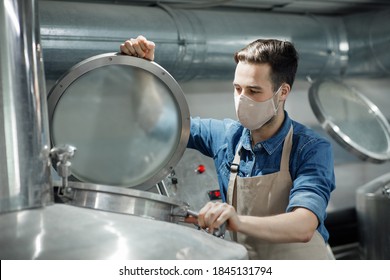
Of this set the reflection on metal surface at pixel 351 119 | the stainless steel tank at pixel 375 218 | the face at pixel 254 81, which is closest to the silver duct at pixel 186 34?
the reflection on metal surface at pixel 351 119

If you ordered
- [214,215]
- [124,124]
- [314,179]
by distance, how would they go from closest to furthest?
[214,215] → [314,179] → [124,124]

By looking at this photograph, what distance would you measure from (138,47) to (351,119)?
6.24 ft

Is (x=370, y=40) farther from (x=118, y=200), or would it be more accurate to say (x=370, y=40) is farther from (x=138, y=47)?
(x=118, y=200)

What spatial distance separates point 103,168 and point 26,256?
0.76 metres

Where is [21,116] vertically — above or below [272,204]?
above

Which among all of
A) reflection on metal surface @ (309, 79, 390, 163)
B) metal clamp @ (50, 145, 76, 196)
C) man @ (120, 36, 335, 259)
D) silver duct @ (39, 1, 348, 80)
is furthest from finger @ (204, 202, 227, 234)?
reflection on metal surface @ (309, 79, 390, 163)

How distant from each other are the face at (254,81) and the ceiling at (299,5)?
110 centimetres

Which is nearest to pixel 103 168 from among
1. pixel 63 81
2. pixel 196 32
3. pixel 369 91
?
pixel 63 81

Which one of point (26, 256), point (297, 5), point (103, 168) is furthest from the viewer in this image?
point (297, 5)

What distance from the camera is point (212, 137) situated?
2121 mm

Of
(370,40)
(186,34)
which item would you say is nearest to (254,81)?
(186,34)

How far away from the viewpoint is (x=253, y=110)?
6.02ft

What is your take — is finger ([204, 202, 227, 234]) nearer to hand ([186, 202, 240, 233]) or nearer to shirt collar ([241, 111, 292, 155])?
hand ([186, 202, 240, 233])
